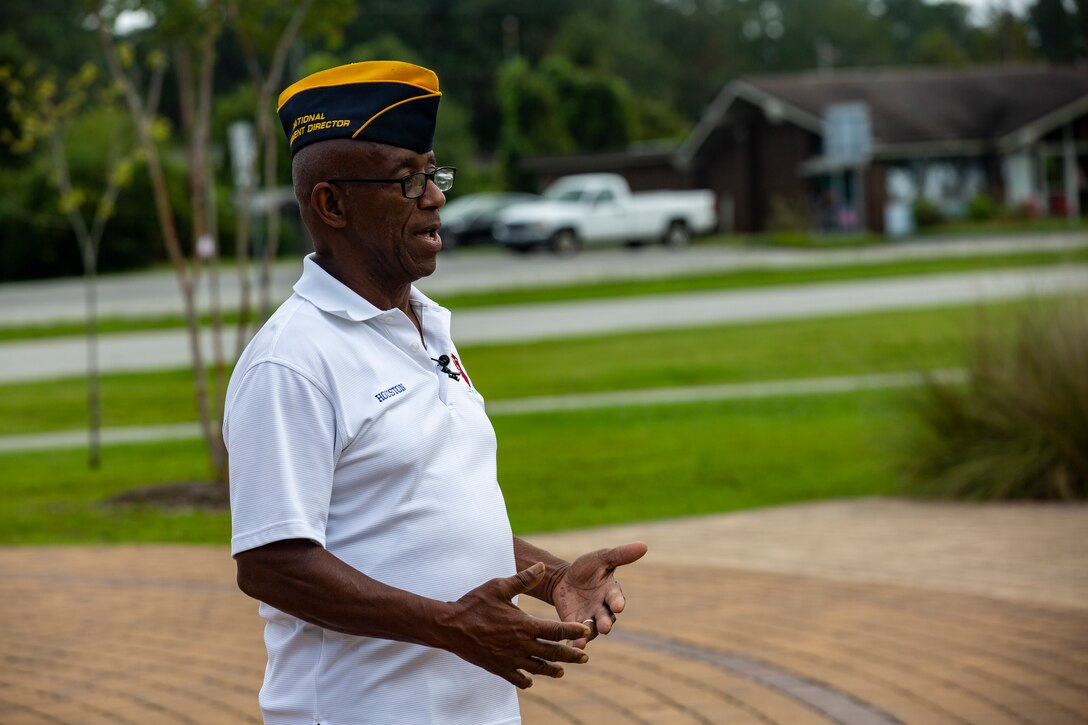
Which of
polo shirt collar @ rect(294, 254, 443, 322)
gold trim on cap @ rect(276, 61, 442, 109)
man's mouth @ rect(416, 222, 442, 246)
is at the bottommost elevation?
polo shirt collar @ rect(294, 254, 443, 322)

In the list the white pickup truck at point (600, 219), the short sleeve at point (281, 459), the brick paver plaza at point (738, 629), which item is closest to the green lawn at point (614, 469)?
the brick paver plaza at point (738, 629)

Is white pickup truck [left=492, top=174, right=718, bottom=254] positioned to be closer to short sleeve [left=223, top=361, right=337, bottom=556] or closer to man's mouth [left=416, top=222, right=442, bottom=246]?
man's mouth [left=416, top=222, right=442, bottom=246]

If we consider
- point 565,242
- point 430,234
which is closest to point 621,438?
point 430,234

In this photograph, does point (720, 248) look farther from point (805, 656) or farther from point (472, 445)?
point (472, 445)

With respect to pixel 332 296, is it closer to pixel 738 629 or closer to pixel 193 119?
Result: pixel 738 629

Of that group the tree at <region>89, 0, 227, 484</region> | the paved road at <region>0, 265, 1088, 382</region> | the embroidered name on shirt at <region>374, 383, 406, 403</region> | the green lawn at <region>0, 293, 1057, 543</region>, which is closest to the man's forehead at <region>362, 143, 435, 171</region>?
the embroidered name on shirt at <region>374, 383, 406, 403</region>

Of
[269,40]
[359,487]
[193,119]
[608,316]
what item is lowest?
[608,316]

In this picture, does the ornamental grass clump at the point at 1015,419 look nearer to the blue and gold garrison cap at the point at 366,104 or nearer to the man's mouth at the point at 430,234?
the man's mouth at the point at 430,234

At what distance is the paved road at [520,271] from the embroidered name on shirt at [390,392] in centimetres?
2353

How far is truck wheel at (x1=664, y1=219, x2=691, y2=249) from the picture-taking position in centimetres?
4084

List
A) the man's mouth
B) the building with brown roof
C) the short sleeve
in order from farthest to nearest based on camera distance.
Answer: the building with brown roof, the man's mouth, the short sleeve

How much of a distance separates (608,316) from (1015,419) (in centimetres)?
1320

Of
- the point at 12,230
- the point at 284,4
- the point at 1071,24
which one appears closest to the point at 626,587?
the point at 284,4

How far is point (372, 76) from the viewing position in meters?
2.38
